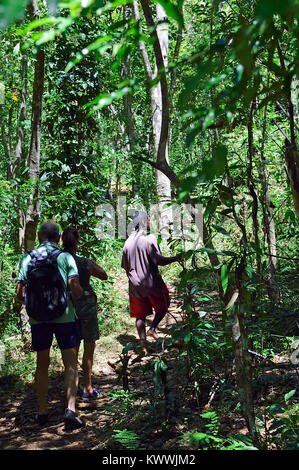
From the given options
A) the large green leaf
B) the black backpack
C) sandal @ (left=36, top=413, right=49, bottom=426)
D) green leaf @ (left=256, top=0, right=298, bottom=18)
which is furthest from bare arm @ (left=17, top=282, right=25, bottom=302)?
green leaf @ (left=256, top=0, right=298, bottom=18)

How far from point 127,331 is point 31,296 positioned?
3418mm

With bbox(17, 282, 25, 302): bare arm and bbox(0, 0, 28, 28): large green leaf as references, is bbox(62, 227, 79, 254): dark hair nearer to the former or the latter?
bbox(17, 282, 25, 302): bare arm

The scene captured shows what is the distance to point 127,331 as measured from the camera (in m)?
7.78

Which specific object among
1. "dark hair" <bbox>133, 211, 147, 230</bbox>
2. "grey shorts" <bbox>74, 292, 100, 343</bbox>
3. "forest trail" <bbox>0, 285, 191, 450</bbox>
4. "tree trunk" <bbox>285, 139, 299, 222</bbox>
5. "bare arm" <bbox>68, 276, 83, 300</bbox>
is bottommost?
"forest trail" <bbox>0, 285, 191, 450</bbox>

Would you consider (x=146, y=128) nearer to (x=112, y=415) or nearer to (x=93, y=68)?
(x=93, y=68)

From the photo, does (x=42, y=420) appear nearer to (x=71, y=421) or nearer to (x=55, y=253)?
(x=71, y=421)

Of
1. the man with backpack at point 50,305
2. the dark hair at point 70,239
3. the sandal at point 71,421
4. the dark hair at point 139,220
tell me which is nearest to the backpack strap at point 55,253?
the man with backpack at point 50,305

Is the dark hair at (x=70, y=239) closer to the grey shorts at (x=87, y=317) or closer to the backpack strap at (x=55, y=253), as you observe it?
the backpack strap at (x=55, y=253)

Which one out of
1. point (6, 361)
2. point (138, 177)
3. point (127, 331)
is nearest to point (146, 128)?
point (138, 177)

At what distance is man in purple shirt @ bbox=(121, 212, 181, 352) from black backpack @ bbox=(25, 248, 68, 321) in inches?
85.4

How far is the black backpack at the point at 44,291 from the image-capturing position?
181 inches

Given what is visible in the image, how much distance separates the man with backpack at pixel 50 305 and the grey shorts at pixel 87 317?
19.1 inches

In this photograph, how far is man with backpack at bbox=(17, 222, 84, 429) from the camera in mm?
4602

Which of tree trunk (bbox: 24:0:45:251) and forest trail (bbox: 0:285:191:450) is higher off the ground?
tree trunk (bbox: 24:0:45:251)
